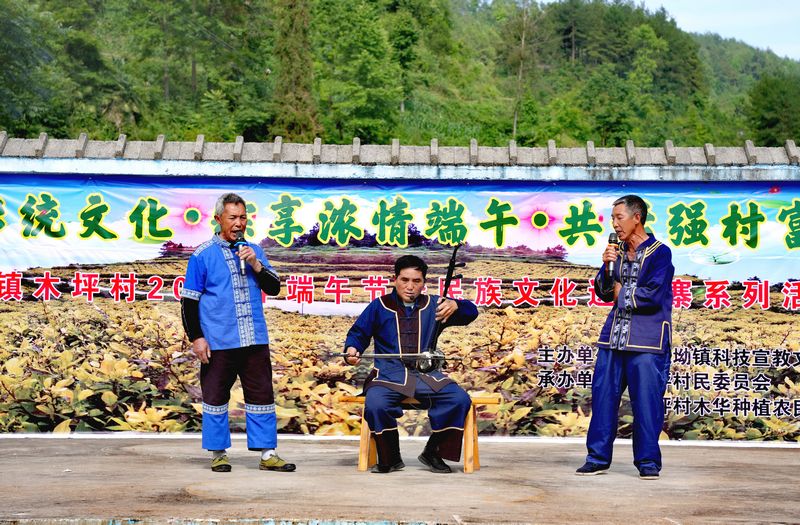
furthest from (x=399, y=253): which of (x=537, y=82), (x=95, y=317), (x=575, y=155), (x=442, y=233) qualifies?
(x=537, y=82)

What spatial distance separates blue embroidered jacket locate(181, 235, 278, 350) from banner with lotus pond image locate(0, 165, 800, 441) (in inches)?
79.2

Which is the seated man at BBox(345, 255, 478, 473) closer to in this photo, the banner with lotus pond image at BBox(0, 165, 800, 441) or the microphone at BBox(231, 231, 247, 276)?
the microphone at BBox(231, 231, 247, 276)

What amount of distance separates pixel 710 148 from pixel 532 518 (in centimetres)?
450

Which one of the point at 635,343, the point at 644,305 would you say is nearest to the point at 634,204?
the point at 644,305

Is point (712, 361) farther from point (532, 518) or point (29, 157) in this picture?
point (29, 157)

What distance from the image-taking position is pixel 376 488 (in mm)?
5961

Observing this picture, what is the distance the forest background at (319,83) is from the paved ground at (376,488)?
22294 mm

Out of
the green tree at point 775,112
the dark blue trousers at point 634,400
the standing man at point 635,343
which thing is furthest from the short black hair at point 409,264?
the green tree at point 775,112

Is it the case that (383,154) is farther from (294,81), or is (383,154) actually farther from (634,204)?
(294,81)

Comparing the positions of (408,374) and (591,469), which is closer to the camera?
(591,469)

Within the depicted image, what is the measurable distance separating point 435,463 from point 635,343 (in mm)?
1320

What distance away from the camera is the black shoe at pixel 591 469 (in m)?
6.71

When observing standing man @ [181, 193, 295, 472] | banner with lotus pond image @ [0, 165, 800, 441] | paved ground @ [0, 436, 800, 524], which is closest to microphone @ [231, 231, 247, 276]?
standing man @ [181, 193, 295, 472]

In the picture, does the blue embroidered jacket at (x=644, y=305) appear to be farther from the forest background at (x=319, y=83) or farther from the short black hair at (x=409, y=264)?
the forest background at (x=319, y=83)
